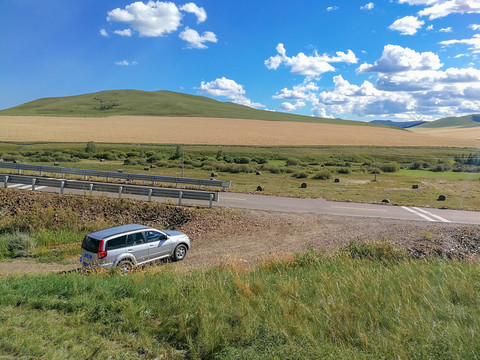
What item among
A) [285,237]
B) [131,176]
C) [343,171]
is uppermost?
[343,171]

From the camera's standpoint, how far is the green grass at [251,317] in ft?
14.8

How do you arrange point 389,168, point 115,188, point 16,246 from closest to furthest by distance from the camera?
point 16,246 → point 115,188 → point 389,168

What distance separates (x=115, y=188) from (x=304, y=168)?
2769 centimetres

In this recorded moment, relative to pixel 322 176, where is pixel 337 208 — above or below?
below

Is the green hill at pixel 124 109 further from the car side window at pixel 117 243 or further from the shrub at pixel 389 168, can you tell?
the car side window at pixel 117 243

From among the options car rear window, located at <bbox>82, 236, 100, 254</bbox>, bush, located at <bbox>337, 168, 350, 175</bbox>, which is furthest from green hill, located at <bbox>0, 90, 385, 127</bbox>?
car rear window, located at <bbox>82, 236, 100, 254</bbox>

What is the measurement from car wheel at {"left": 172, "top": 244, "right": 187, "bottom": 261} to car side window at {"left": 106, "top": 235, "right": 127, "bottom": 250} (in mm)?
2125

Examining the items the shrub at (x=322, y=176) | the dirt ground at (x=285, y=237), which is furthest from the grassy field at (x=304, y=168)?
the dirt ground at (x=285, y=237)

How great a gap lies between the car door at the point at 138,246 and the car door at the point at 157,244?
7.1 inches

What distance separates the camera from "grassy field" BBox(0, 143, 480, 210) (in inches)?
1081

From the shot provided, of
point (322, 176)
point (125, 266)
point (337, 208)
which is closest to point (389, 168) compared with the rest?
point (322, 176)

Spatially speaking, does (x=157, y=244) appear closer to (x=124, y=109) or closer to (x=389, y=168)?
(x=389, y=168)

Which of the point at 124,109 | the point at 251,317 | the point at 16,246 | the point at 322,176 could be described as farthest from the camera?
the point at 124,109

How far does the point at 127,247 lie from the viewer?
11.1 meters
